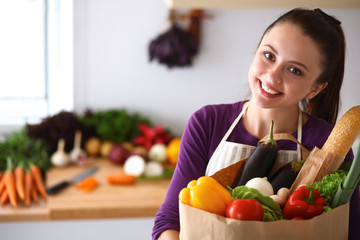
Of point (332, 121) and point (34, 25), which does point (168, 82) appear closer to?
point (34, 25)

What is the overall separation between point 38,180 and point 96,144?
0.43 m

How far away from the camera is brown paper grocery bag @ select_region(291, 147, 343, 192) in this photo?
2.83ft

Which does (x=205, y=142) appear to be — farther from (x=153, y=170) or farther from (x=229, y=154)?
(x=153, y=170)

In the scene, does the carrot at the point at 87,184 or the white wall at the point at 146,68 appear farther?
the white wall at the point at 146,68

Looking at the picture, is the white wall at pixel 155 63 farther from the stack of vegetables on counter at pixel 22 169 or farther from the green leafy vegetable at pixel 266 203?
the green leafy vegetable at pixel 266 203

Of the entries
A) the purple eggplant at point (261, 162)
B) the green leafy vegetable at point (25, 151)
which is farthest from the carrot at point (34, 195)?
the purple eggplant at point (261, 162)

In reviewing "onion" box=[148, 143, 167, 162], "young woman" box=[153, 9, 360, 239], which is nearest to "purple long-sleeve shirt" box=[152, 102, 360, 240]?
"young woman" box=[153, 9, 360, 239]

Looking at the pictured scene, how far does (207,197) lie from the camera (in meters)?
0.72

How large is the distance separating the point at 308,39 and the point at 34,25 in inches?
73.5

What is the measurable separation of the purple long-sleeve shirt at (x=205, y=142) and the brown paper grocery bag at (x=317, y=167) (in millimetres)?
182

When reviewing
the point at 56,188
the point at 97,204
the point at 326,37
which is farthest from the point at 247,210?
the point at 56,188

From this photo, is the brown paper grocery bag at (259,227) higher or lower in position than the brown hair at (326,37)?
lower

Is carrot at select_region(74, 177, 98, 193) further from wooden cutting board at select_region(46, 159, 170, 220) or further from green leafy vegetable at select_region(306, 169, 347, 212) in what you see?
green leafy vegetable at select_region(306, 169, 347, 212)

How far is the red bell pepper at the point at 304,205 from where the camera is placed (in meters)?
0.73
